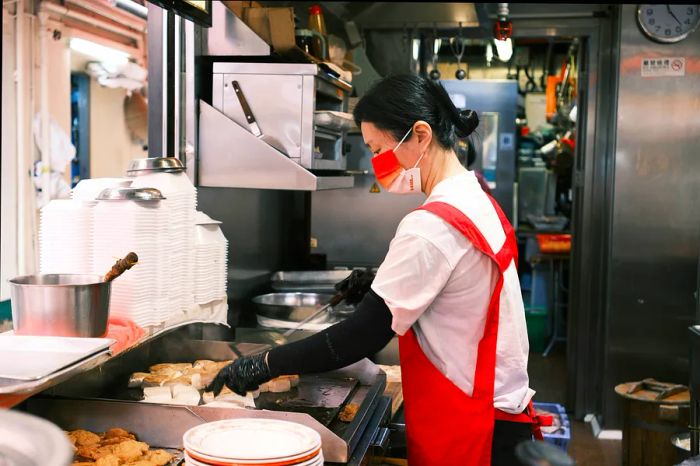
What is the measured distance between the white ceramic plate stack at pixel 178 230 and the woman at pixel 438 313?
48cm

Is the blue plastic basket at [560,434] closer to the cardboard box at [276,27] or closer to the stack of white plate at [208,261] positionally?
the stack of white plate at [208,261]

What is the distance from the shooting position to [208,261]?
9.96ft

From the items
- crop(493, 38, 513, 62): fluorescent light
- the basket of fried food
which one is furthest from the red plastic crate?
the basket of fried food

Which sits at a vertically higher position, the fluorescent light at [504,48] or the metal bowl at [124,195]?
the fluorescent light at [504,48]

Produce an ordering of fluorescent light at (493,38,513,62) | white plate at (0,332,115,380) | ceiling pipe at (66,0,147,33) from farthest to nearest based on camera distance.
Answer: fluorescent light at (493,38,513,62)
ceiling pipe at (66,0,147,33)
white plate at (0,332,115,380)

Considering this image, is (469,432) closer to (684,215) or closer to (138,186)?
(138,186)

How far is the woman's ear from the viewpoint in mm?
2361

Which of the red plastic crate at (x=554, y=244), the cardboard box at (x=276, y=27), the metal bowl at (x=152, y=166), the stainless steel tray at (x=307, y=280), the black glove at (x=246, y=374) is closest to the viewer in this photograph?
the black glove at (x=246, y=374)

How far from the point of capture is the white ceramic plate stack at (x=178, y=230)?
106 inches

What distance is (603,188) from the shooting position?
586 centimetres

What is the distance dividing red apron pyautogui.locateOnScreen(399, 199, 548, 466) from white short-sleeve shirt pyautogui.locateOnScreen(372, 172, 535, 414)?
0.02m

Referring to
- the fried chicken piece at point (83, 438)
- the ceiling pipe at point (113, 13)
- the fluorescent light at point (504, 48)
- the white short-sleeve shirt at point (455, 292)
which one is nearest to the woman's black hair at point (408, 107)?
the white short-sleeve shirt at point (455, 292)

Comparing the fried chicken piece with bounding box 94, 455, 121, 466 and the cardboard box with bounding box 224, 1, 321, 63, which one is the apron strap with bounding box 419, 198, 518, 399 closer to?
the fried chicken piece with bounding box 94, 455, 121, 466

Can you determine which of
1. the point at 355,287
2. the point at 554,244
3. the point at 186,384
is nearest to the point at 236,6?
the point at 355,287
